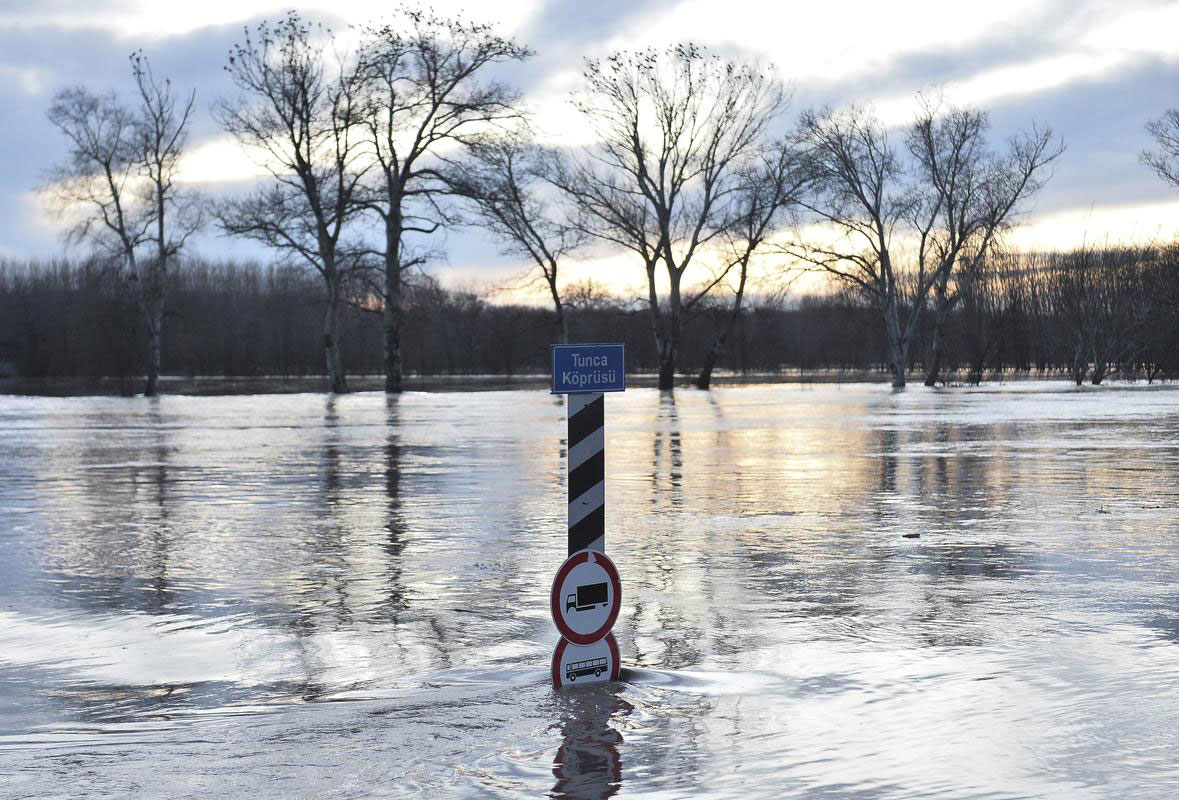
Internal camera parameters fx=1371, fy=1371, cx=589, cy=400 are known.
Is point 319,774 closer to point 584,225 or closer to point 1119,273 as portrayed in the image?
point 584,225

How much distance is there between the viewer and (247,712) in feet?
19.8

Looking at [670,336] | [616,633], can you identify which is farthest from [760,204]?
[616,633]

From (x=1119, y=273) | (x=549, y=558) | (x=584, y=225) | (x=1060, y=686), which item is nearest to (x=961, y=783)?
(x=1060, y=686)

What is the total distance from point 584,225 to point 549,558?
52003 mm

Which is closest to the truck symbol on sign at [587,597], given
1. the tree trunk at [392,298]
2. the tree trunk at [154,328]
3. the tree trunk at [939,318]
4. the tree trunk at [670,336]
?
the tree trunk at [392,298]

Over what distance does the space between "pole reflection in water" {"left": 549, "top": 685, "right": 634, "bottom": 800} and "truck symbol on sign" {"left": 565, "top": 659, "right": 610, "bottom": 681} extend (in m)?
0.08

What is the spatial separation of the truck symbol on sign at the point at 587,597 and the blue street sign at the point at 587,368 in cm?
94

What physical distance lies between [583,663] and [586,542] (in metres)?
0.60

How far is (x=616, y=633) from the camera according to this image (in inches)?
305

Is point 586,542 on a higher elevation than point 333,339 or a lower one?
lower

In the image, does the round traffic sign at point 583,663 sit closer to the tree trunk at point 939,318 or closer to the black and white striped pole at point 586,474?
the black and white striped pole at point 586,474

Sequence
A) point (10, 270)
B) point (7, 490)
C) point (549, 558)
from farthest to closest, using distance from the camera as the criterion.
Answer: point (10, 270), point (7, 490), point (549, 558)

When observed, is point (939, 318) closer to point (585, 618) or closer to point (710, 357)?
point (710, 357)

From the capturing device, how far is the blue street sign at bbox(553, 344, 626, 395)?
666 cm
